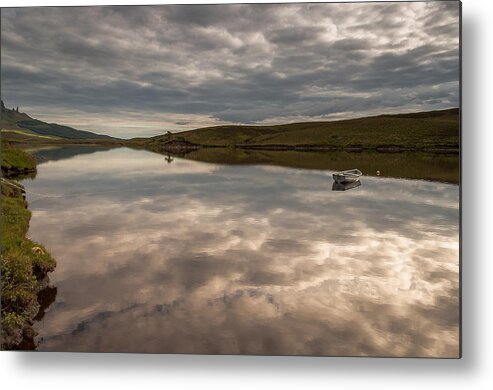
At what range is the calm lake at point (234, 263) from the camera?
550 centimetres

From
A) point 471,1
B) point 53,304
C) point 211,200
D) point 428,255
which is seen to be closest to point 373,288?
point 428,255

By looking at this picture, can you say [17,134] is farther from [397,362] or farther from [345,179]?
[345,179]

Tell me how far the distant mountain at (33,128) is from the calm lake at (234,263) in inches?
16.0

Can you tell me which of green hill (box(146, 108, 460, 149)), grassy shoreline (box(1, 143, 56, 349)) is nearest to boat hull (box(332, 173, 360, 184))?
green hill (box(146, 108, 460, 149))

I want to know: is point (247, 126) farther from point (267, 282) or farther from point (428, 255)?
point (428, 255)

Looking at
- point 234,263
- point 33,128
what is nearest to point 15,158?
point 33,128

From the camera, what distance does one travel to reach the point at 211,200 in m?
12.1

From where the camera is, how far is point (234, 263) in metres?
8.03

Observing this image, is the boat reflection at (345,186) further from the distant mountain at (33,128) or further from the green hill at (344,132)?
the distant mountain at (33,128)

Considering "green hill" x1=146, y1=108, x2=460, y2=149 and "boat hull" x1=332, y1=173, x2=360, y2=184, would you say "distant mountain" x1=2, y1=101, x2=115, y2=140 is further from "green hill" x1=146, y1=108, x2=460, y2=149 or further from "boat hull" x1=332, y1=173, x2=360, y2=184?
"boat hull" x1=332, y1=173, x2=360, y2=184

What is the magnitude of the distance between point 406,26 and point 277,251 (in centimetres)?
502

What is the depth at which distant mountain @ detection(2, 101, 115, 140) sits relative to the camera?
6309 mm

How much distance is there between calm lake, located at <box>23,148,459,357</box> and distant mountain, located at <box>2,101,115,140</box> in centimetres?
41

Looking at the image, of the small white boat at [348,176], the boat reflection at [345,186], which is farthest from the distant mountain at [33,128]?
the boat reflection at [345,186]
